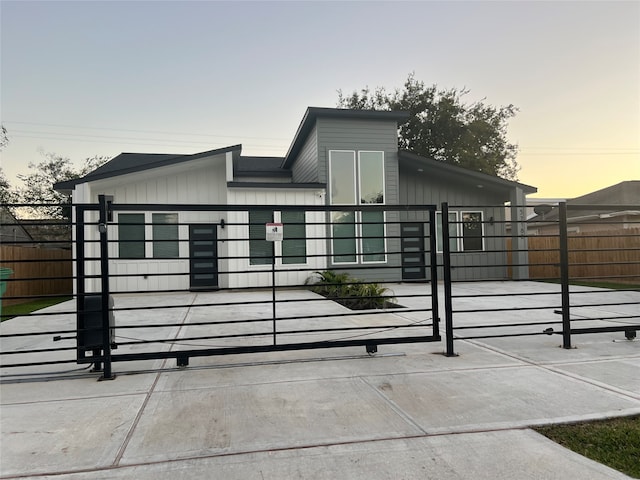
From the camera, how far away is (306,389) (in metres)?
3.49

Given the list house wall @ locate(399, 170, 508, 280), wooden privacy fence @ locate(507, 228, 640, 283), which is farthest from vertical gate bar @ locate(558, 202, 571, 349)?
house wall @ locate(399, 170, 508, 280)

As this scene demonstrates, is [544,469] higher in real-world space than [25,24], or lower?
lower

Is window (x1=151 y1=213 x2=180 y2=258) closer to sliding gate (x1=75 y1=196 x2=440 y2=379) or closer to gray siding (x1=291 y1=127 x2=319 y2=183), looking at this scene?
sliding gate (x1=75 y1=196 x2=440 y2=379)

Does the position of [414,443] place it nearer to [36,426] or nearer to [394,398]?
[394,398]

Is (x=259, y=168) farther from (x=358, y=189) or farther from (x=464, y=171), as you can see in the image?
(x=464, y=171)

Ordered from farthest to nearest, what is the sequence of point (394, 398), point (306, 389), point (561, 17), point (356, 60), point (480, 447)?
point (356, 60), point (561, 17), point (306, 389), point (394, 398), point (480, 447)

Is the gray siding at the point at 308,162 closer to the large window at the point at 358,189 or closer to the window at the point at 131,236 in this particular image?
the large window at the point at 358,189

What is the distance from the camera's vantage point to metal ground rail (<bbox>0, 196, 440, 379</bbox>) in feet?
12.7

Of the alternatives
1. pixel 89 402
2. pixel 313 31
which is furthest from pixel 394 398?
pixel 313 31

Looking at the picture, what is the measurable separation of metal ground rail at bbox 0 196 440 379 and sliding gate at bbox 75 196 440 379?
25mm

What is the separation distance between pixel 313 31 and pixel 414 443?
12517 millimetres

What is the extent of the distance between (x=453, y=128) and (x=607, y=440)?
26.4m

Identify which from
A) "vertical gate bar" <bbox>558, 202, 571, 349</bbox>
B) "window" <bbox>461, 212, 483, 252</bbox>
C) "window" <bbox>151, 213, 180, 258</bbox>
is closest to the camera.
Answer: "vertical gate bar" <bbox>558, 202, 571, 349</bbox>

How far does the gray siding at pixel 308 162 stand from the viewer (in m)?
12.8
